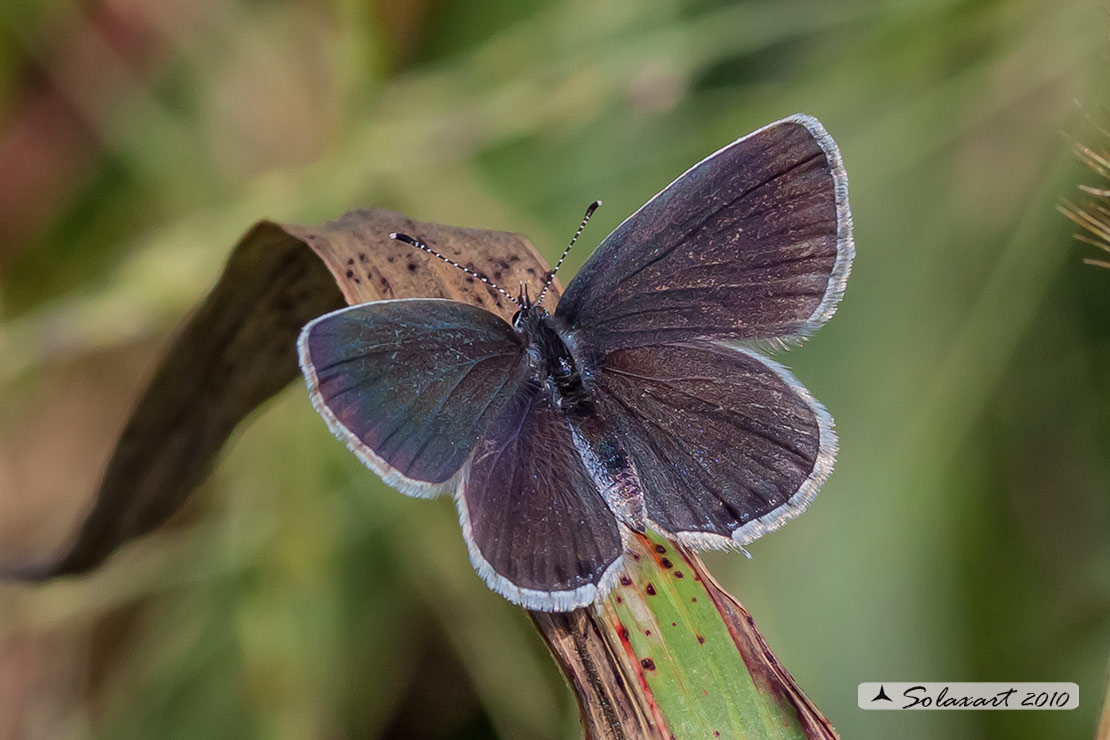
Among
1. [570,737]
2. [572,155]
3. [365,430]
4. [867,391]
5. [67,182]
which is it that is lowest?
[570,737]

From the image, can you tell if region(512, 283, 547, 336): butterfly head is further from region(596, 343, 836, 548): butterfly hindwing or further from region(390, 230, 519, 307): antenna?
region(596, 343, 836, 548): butterfly hindwing

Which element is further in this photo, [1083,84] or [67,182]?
[67,182]

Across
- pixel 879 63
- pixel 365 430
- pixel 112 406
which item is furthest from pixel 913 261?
pixel 112 406

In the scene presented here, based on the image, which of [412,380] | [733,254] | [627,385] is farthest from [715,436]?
[412,380]

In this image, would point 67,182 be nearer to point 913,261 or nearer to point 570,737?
point 570,737

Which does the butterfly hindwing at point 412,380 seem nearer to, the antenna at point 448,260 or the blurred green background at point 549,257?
the antenna at point 448,260

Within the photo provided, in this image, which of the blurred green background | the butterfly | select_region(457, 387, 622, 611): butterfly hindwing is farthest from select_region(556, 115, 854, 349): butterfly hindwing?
the blurred green background
